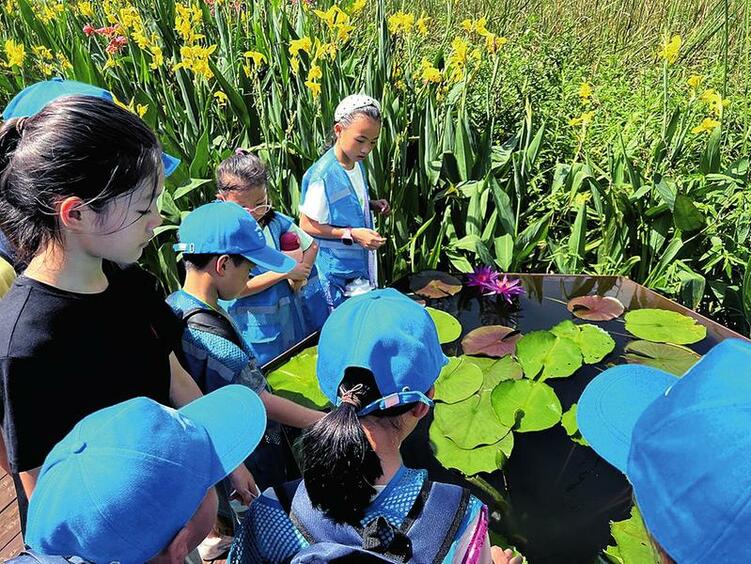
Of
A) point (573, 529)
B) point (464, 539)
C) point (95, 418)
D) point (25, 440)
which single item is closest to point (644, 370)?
point (464, 539)

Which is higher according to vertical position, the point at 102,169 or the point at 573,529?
the point at 102,169

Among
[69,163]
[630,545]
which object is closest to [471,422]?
[630,545]

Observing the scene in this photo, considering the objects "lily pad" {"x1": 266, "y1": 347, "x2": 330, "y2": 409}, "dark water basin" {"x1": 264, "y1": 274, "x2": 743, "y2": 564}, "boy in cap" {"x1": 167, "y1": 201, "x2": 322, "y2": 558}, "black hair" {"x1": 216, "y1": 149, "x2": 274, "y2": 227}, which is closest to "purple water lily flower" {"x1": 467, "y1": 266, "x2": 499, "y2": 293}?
"dark water basin" {"x1": 264, "y1": 274, "x2": 743, "y2": 564}

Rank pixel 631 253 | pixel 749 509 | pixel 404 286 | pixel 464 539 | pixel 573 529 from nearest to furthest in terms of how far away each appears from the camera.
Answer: pixel 749 509 → pixel 464 539 → pixel 573 529 → pixel 404 286 → pixel 631 253

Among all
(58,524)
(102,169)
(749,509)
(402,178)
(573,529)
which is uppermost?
(102,169)

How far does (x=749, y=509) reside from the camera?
590mm

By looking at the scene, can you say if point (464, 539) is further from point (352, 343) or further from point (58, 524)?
point (58, 524)

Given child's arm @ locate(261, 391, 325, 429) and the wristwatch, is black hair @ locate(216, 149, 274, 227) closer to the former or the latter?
the wristwatch

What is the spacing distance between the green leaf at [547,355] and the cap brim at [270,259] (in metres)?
0.87

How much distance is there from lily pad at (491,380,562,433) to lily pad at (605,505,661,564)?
1.18 feet

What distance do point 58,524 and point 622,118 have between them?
3526 millimetres

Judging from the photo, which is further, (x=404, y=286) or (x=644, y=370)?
(x=404, y=286)

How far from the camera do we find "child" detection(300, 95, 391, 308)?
213 cm

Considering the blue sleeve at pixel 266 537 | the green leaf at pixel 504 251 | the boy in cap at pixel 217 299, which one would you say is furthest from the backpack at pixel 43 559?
the green leaf at pixel 504 251
